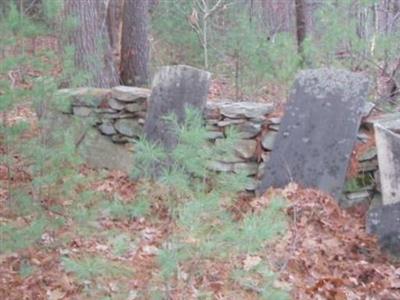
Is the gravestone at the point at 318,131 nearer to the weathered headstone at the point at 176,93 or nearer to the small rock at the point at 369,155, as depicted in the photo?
the small rock at the point at 369,155

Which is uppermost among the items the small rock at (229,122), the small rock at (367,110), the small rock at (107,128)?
the small rock at (367,110)

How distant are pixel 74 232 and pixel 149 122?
5.34 ft

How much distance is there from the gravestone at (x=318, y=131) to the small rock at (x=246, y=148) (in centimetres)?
25

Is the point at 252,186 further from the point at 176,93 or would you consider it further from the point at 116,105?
the point at 116,105

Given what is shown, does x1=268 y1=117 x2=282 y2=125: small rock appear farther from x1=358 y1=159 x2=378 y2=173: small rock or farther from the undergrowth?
the undergrowth

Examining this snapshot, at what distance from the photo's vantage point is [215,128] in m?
5.32

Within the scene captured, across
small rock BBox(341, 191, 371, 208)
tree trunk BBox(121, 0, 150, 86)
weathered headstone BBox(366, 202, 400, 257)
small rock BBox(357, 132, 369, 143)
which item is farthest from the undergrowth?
tree trunk BBox(121, 0, 150, 86)

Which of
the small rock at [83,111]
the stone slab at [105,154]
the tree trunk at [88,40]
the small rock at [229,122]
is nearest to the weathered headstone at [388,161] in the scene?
the small rock at [229,122]

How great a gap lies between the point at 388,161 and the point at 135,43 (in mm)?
4775

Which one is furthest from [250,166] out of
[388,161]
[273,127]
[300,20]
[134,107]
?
[300,20]

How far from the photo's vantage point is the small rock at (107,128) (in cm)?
598

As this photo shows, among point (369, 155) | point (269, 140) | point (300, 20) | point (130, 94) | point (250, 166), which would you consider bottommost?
point (250, 166)

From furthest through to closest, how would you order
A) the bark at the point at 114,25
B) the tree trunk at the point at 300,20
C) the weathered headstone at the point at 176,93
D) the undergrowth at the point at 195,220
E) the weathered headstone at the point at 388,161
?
the bark at the point at 114,25, the tree trunk at the point at 300,20, the weathered headstone at the point at 176,93, the weathered headstone at the point at 388,161, the undergrowth at the point at 195,220

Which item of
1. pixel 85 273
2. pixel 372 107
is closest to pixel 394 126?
pixel 372 107
